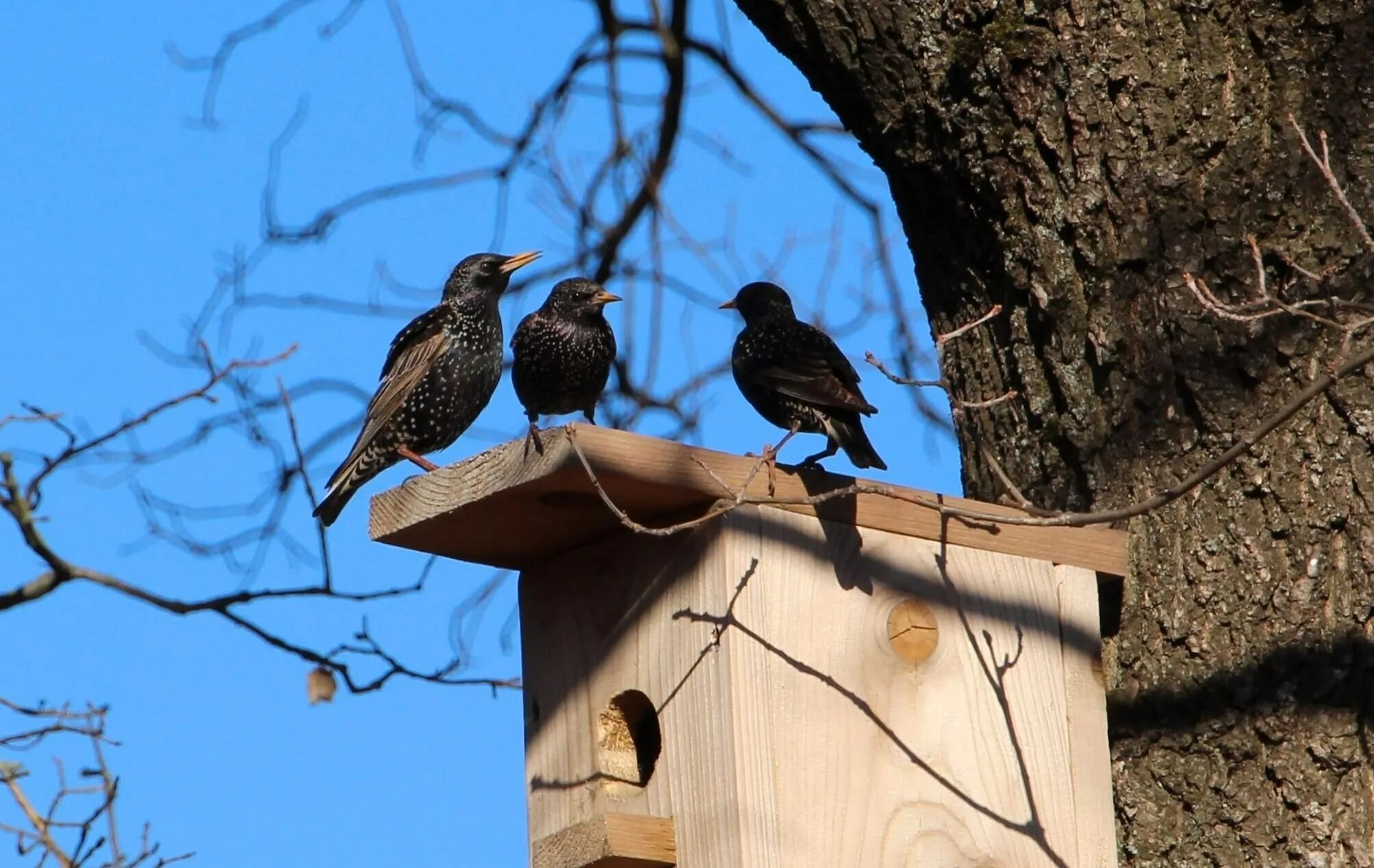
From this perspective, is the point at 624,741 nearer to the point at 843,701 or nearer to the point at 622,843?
the point at 622,843

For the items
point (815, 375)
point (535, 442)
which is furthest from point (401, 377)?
point (535, 442)

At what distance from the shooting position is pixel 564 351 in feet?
14.5

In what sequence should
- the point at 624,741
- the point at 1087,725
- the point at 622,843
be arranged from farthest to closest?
the point at 624,741 → the point at 1087,725 → the point at 622,843

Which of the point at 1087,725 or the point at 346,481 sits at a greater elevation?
the point at 346,481

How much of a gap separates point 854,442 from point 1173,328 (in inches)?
27.4

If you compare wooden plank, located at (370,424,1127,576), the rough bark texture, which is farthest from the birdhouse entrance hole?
the rough bark texture

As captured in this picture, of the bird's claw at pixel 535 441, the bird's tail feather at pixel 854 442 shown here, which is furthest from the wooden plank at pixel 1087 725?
the bird's claw at pixel 535 441

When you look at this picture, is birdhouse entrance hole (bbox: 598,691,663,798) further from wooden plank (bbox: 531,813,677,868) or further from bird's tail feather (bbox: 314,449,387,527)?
bird's tail feather (bbox: 314,449,387,527)

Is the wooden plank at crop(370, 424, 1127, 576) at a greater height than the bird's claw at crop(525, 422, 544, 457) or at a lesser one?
lesser

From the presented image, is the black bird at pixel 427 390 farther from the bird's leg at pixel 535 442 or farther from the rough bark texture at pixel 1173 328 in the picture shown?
the bird's leg at pixel 535 442

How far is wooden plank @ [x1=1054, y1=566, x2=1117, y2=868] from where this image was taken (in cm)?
281

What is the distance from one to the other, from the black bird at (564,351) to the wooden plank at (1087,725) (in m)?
1.78

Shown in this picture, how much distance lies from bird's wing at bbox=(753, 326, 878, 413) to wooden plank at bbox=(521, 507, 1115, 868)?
0.60 m

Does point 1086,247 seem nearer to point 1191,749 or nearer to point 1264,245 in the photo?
point 1264,245
